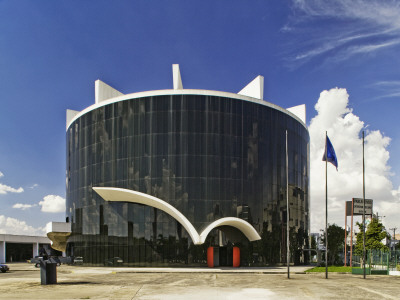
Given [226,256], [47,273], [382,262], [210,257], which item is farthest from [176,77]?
[382,262]

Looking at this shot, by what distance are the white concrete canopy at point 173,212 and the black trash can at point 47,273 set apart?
1687cm

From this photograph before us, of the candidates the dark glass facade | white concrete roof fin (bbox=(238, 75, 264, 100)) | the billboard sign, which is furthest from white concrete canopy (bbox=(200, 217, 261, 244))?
white concrete roof fin (bbox=(238, 75, 264, 100))

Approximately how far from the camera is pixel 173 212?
40.2 meters

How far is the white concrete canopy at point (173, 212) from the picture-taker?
39031mm

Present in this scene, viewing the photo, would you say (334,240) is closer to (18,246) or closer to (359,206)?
(359,206)

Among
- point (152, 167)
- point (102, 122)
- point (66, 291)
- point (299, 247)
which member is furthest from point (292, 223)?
point (66, 291)

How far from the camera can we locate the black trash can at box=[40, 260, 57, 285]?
928 inches

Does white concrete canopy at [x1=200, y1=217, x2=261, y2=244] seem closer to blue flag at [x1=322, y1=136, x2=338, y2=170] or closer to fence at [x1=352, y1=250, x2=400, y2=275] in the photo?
fence at [x1=352, y1=250, x2=400, y2=275]

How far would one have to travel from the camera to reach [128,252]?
4194 cm

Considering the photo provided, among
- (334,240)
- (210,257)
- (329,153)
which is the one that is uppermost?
(329,153)

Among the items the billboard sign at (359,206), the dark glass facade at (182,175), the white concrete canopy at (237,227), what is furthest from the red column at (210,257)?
the billboard sign at (359,206)

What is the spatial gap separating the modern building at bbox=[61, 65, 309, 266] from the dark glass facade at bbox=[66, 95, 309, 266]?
0.11 metres

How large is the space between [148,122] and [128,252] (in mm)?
14019

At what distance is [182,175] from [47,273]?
19747 mm
